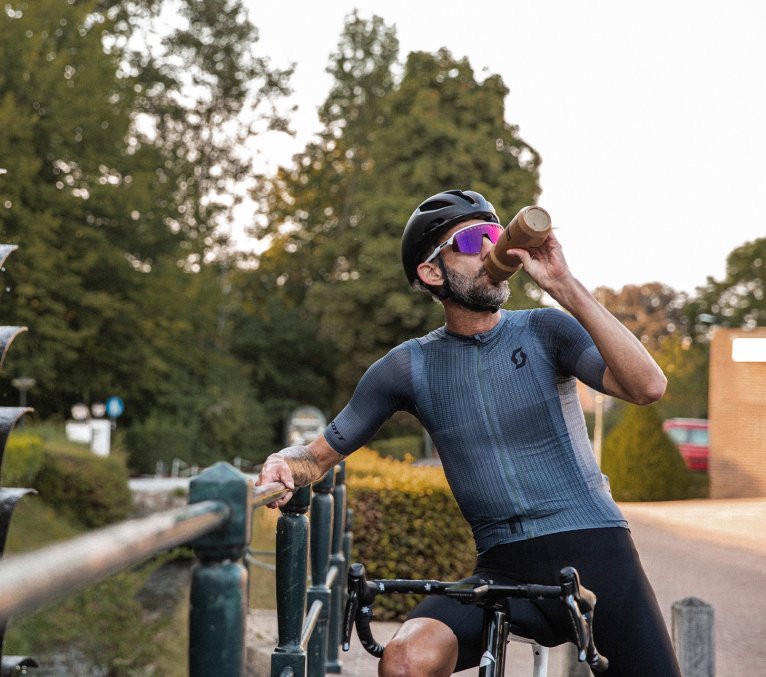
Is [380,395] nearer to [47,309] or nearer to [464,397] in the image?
[464,397]

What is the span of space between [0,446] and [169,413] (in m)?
41.0

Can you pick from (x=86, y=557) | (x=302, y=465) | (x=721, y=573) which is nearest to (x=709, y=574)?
(x=721, y=573)

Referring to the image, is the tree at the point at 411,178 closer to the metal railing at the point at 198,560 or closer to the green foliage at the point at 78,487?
the green foliage at the point at 78,487

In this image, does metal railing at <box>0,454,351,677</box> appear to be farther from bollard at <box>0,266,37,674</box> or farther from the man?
bollard at <box>0,266,37,674</box>

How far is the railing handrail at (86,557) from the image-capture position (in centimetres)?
86

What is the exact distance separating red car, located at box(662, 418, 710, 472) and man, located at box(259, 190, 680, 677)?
102 feet

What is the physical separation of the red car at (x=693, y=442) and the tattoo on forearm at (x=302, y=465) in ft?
102

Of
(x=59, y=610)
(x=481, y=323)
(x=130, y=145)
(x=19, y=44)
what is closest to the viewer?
(x=481, y=323)

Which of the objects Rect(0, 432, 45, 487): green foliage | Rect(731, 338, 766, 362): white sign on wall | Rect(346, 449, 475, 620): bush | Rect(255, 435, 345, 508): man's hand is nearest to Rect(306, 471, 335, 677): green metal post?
Rect(255, 435, 345, 508): man's hand

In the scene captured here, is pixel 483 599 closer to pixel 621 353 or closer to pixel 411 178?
pixel 621 353

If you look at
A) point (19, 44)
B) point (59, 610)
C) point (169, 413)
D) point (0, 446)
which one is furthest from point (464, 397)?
point (169, 413)

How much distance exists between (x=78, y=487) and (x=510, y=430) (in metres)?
23.7

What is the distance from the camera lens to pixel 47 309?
3534 centimetres

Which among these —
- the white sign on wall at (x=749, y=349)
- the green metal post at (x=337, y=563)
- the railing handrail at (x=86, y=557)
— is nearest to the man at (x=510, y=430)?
the railing handrail at (x=86, y=557)
